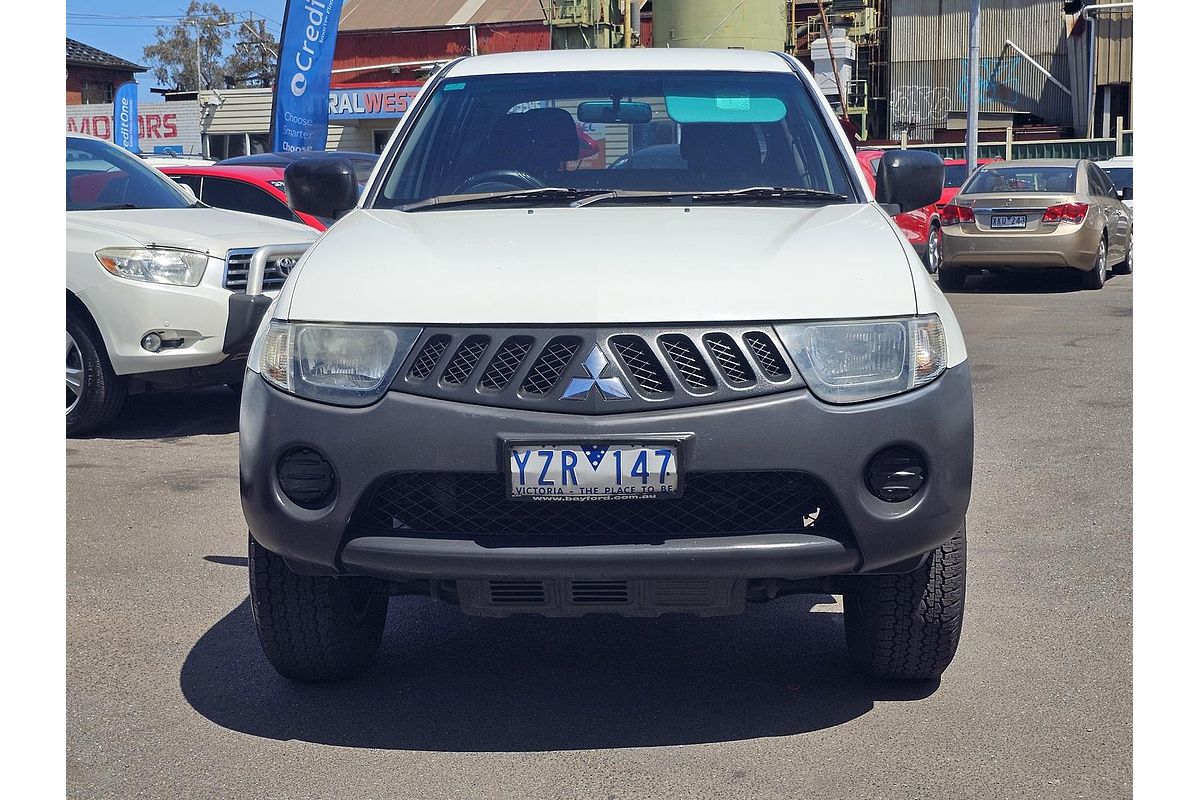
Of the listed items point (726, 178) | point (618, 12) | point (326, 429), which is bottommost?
point (326, 429)

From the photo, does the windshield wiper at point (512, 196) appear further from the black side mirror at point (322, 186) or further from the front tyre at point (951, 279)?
the front tyre at point (951, 279)

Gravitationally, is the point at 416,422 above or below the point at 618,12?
below

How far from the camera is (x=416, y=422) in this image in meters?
3.03

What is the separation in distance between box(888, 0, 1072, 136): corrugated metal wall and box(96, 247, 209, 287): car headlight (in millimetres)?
36170

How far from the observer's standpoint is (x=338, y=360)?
315 cm

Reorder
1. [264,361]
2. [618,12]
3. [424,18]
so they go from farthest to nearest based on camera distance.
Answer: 1. [424,18]
2. [618,12]
3. [264,361]

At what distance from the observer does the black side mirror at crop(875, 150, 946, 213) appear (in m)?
4.55

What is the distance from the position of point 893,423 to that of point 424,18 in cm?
4223

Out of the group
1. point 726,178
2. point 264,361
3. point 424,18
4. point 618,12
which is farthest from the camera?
point 424,18

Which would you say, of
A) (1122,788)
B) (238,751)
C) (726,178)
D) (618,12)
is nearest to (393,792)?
(238,751)

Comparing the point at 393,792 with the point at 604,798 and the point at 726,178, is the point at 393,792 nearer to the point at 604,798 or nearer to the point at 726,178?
the point at 604,798

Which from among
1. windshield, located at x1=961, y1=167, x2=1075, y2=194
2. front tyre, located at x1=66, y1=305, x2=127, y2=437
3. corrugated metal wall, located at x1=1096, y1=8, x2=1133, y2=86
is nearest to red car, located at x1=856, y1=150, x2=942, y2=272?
windshield, located at x1=961, y1=167, x2=1075, y2=194

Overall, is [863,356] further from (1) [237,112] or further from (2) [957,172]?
(1) [237,112]

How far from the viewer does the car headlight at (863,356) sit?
307 cm
